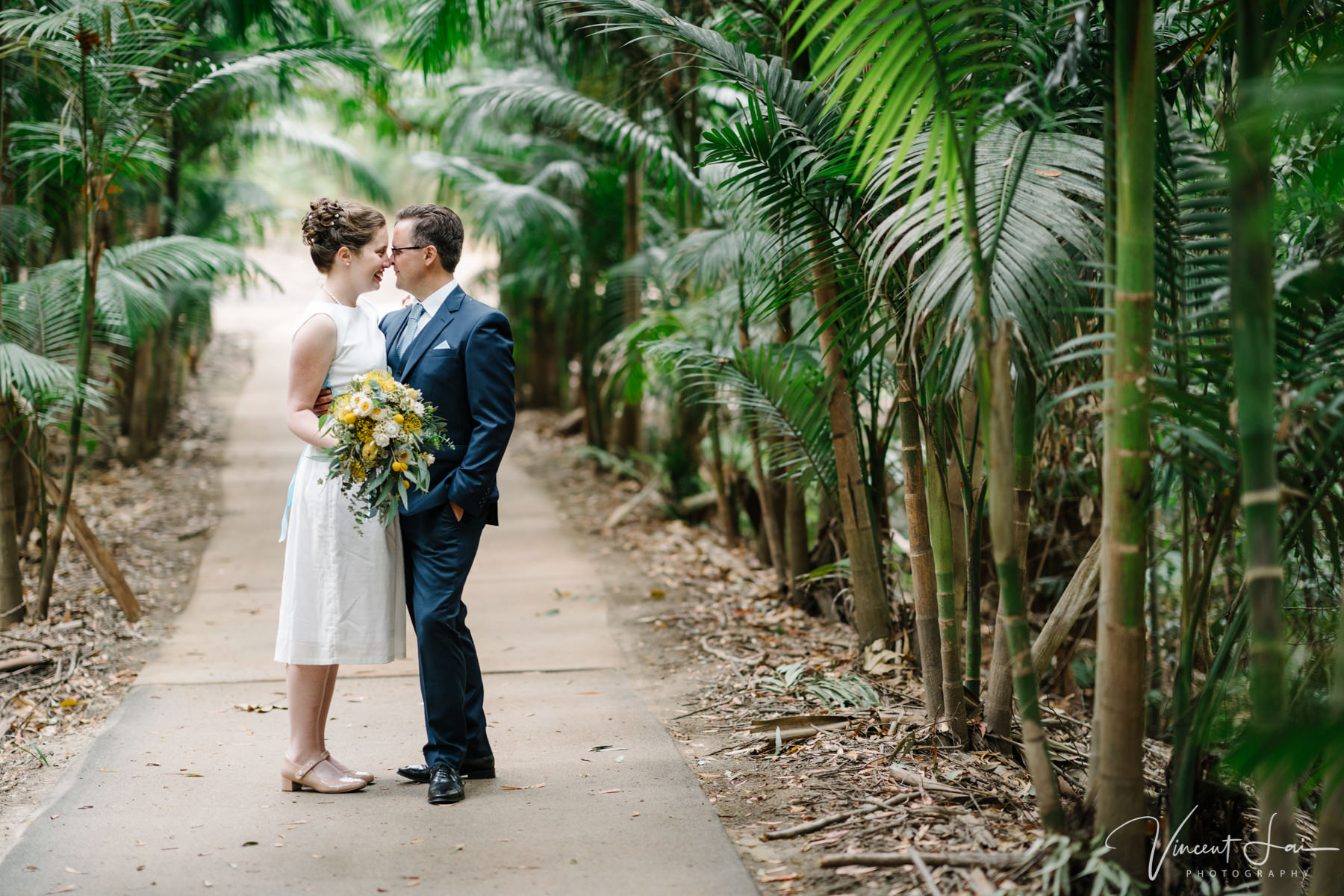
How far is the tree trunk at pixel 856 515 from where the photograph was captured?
4379 millimetres

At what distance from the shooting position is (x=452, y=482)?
333 centimetres

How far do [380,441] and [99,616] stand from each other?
3.32 m

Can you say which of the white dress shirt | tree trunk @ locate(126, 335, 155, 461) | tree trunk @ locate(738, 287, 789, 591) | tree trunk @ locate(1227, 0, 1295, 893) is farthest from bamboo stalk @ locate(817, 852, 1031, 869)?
A: tree trunk @ locate(126, 335, 155, 461)

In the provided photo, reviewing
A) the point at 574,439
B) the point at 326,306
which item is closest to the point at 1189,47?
the point at 326,306

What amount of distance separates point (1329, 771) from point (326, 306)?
10.3 feet

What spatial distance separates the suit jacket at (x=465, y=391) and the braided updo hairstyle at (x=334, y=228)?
0.35 meters

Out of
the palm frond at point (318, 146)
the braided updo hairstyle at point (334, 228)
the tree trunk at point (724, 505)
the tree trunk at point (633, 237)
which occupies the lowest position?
the tree trunk at point (724, 505)

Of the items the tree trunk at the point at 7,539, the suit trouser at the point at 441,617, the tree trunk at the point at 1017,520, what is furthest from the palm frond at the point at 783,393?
the tree trunk at the point at 7,539

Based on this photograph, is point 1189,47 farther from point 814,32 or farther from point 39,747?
point 39,747

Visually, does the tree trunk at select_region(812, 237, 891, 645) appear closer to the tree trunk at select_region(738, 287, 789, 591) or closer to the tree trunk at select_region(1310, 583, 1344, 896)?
the tree trunk at select_region(738, 287, 789, 591)

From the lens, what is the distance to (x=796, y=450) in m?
5.04

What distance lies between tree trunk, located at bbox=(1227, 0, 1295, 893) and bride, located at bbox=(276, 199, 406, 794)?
8.21 feet

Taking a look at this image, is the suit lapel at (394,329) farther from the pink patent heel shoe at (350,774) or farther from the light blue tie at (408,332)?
the pink patent heel shoe at (350,774)

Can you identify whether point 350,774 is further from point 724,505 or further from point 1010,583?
point 724,505
